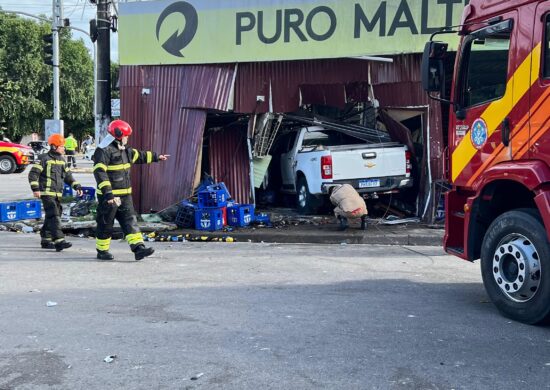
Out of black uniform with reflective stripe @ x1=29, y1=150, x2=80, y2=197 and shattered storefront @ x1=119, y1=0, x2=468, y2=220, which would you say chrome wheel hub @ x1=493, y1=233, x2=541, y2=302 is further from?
black uniform with reflective stripe @ x1=29, y1=150, x2=80, y2=197

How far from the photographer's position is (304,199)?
13188 millimetres

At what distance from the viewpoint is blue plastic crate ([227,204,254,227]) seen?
11664 mm

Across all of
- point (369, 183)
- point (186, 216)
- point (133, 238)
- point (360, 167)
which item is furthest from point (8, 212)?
point (369, 183)

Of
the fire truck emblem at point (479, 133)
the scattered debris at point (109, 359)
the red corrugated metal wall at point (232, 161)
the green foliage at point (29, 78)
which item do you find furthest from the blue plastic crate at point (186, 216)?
the green foliage at point (29, 78)

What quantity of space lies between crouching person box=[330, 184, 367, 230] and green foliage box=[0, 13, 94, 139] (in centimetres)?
3618

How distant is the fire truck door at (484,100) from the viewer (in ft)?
17.3

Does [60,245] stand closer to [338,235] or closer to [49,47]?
[338,235]

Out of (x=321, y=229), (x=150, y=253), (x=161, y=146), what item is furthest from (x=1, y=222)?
(x=321, y=229)

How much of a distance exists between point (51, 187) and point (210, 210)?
2.90 metres

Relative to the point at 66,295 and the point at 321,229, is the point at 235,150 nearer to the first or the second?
the point at 321,229

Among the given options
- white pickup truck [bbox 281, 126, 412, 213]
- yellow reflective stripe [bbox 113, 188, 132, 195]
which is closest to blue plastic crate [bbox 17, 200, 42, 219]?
yellow reflective stripe [bbox 113, 188, 132, 195]

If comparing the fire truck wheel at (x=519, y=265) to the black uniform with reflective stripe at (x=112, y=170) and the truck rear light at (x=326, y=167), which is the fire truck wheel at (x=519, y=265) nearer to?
the black uniform with reflective stripe at (x=112, y=170)

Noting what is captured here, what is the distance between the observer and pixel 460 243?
607 centimetres

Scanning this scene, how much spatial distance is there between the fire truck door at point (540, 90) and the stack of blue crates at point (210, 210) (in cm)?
713
